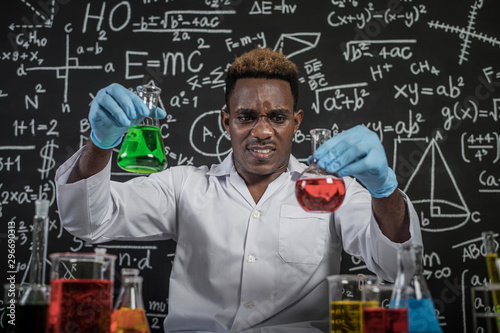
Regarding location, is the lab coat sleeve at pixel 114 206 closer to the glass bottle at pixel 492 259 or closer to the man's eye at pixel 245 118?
the man's eye at pixel 245 118

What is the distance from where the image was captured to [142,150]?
4.44 feet

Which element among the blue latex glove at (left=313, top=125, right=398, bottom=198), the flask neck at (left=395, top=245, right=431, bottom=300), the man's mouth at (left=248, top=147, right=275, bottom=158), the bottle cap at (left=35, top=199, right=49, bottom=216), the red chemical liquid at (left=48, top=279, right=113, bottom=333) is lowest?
the red chemical liquid at (left=48, top=279, right=113, bottom=333)

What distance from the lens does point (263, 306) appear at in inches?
79.2

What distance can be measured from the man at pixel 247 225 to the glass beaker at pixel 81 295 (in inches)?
30.3

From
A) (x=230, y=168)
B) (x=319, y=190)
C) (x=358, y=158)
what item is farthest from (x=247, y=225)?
(x=319, y=190)

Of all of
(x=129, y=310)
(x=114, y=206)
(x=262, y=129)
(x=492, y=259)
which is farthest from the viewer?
(x=262, y=129)

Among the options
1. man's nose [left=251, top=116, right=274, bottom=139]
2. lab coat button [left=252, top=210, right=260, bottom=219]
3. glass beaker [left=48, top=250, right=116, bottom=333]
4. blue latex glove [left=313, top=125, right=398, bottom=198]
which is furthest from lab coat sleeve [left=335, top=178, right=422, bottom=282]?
glass beaker [left=48, top=250, right=116, bottom=333]

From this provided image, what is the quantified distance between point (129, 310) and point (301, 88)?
76.1 inches

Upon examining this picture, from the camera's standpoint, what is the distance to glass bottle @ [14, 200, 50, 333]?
97cm

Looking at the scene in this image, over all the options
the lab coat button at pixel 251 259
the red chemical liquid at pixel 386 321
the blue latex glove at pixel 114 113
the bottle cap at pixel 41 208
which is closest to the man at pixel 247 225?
the lab coat button at pixel 251 259

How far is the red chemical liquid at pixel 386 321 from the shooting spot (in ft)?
3.13

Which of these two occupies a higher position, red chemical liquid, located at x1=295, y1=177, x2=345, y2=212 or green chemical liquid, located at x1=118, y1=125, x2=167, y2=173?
green chemical liquid, located at x1=118, y1=125, x2=167, y2=173

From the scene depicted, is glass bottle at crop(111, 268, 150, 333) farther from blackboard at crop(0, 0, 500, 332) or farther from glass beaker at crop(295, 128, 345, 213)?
blackboard at crop(0, 0, 500, 332)

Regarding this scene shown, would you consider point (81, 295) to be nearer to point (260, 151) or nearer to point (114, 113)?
point (114, 113)
